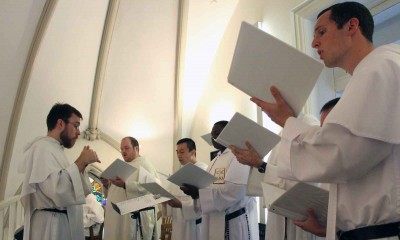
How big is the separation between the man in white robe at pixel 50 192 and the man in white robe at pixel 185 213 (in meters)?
1.09

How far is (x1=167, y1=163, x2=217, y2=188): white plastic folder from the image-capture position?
3.04 meters

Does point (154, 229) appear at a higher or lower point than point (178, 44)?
lower

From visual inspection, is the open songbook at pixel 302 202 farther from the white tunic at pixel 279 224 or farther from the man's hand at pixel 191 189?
the man's hand at pixel 191 189

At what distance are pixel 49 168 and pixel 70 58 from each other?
5971 millimetres

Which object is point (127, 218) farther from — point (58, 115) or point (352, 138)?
point (352, 138)

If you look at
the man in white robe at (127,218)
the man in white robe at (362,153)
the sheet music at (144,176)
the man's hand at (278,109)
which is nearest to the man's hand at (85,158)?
the man in white robe at (127,218)

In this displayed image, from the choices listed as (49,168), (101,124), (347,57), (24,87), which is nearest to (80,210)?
(49,168)

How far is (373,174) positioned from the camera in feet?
4.09

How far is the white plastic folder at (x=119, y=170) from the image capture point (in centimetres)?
407

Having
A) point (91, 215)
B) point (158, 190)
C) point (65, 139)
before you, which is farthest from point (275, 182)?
point (91, 215)

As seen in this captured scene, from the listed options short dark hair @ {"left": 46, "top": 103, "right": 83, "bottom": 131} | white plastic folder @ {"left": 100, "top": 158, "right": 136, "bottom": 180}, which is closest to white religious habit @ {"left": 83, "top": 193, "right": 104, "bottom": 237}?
white plastic folder @ {"left": 100, "top": 158, "right": 136, "bottom": 180}

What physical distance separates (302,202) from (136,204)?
7.60 feet

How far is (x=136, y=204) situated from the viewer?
357 centimetres

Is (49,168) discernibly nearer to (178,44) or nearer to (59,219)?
(59,219)
